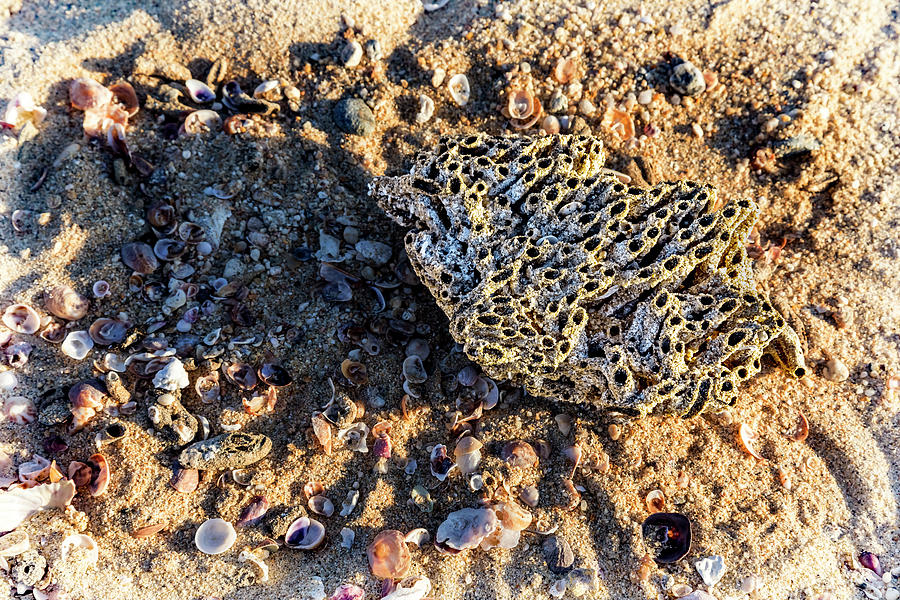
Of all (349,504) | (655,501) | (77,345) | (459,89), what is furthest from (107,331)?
(655,501)

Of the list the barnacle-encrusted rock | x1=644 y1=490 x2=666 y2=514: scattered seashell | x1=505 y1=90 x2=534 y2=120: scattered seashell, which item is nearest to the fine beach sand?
x1=644 y1=490 x2=666 y2=514: scattered seashell

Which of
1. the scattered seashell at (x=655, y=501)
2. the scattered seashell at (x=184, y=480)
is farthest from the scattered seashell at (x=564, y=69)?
the scattered seashell at (x=184, y=480)

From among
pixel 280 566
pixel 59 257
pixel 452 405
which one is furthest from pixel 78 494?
pixel 452 405

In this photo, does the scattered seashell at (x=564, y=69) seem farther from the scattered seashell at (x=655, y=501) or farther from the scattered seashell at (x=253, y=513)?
the scattered seashell at (x=253, y=513)

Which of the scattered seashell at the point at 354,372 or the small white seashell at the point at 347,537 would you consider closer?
the small white seashell at the point at 347,537

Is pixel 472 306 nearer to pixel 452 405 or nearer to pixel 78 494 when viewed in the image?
pixel 452 405

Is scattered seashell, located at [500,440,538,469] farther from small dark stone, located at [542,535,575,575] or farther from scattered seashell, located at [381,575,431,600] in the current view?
scattered seashell, located at [381,575,431,600]

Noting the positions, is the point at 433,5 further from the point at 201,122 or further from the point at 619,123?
the point at 201,122
